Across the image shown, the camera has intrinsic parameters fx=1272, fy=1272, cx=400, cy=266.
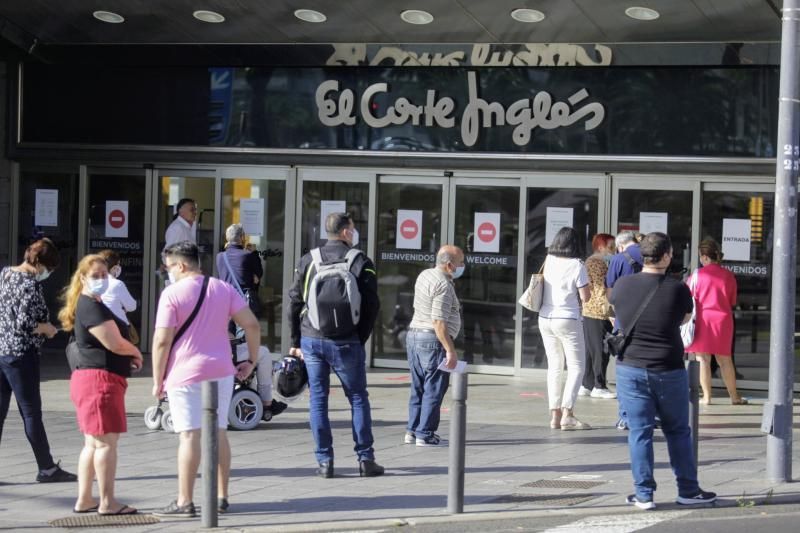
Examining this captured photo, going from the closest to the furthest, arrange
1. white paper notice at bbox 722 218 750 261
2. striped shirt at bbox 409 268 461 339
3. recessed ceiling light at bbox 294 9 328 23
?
striped shirt at bbox 409 268 461 339
white paper notice at bbox 722 218 750 261
recessed ceiling light at bbox 294 9 328 23

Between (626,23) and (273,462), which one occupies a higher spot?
(626,23)

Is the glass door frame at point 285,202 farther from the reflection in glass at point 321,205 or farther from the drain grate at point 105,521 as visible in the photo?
the drain grate at point 105,521

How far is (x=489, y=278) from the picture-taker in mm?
15883

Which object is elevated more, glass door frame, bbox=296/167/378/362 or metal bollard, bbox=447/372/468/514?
glass door frame, bbox=296/167/378/362

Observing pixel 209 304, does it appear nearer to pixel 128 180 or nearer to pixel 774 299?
pixel 774 299

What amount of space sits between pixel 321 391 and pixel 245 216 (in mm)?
7943

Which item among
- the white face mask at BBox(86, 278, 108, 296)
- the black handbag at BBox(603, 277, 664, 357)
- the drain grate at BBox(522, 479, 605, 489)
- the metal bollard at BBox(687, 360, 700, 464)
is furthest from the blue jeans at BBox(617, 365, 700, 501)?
the white face mask at BBox(86, 278, 108, 296)

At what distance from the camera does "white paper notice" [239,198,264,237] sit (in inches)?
658

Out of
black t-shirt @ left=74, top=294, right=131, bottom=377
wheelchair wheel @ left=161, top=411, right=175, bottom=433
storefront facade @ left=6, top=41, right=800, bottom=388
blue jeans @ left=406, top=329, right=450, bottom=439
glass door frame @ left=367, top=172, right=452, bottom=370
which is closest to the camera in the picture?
black t-shirt @ left=74, top=294, right=131, bottom=377

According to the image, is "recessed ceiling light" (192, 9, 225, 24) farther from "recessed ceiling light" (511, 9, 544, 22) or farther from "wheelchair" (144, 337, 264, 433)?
"wheelchair" (144, 337, 264, 433)

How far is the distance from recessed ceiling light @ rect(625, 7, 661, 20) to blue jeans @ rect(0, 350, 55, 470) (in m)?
7.91

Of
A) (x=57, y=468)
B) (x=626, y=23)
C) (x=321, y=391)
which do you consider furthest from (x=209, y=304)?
(x=626, y=23)

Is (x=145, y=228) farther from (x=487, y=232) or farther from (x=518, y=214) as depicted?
(x=518, y=214)

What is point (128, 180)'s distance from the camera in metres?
17.3
